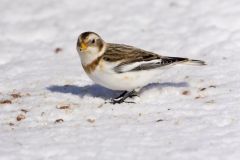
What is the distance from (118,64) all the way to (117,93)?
64 centimetres

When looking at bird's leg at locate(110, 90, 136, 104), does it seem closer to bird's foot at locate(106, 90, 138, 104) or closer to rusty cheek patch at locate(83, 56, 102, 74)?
bird's foot at locate(106, 90, 138, 104)

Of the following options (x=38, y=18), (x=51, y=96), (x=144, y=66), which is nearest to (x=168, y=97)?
(x=144, y=66)

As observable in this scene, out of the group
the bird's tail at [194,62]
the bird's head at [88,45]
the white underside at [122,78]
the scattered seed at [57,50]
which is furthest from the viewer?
the scattered seed at [57,50]

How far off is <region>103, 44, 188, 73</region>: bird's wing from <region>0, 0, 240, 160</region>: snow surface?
0.30m

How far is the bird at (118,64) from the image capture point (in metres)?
6.54

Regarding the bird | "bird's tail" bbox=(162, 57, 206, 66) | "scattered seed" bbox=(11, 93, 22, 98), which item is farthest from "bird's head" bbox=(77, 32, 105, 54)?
"scattered seed" bbox=(11, 93, 22, 98)

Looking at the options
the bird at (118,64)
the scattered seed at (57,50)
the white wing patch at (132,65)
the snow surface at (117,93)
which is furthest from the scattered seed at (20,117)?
the scattered seed at (57,50)

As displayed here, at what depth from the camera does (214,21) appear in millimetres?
8688

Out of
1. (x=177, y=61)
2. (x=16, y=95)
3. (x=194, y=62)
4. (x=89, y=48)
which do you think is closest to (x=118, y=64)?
(x=89, y=48)

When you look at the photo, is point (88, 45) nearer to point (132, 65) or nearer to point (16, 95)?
point (132, 65)

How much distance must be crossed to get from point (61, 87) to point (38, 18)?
7.53ft

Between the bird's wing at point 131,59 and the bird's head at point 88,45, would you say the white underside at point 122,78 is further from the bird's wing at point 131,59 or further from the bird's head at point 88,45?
the bird's head at point 88,45

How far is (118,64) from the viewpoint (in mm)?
6539

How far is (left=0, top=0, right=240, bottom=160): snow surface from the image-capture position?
5531 mm
